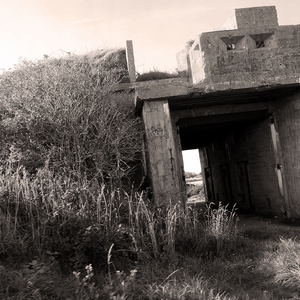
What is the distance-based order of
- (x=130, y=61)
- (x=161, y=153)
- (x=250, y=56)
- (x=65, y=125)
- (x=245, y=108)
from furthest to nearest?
(x=130, y=61) < (x=245, y=108) < (x=250, y=56) < (x=161, y=153) < (x=65, y=125)

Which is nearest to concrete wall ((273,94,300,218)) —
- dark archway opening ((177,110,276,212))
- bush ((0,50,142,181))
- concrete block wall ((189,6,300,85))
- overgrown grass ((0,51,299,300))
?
dark archway opening ((177,110,276,212))

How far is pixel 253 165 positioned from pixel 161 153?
483cm

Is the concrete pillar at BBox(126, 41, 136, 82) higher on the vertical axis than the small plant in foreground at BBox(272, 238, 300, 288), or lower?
higher

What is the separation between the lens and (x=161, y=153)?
26.4 ft

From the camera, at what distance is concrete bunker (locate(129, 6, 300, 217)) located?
8.06 metres

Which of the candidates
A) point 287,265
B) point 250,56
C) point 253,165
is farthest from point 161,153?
point 253,165

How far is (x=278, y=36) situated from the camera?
27.2 ft

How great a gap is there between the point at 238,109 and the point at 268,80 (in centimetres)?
188

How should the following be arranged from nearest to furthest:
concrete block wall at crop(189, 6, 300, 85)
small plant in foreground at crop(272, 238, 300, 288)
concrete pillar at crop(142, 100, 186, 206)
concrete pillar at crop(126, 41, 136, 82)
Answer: small plant in foreground at crop(272, 238, 300, 288)
concrete pillar at crop(142, 100, 186, 206)
concrete block wall at crop(189, 6, 300, 85)
concrete pillar at crop(126, 41, 136, 82)

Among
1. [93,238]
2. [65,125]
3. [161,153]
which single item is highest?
[65,125]

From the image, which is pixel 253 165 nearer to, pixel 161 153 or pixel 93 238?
pixel 161 153

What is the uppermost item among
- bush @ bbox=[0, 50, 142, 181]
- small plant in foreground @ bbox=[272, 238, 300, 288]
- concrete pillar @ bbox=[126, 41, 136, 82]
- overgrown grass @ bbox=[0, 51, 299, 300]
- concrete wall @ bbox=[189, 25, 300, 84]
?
concrete pillar @ bbox=[126, 41, 136, 82]

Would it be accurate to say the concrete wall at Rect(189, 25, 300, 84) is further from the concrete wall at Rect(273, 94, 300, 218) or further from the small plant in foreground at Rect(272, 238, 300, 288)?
the small plant in foreground at Rect(272, 238, 300, 288)

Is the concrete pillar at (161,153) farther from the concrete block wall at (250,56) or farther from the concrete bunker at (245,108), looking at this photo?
the concrete block wall at (250,56)
